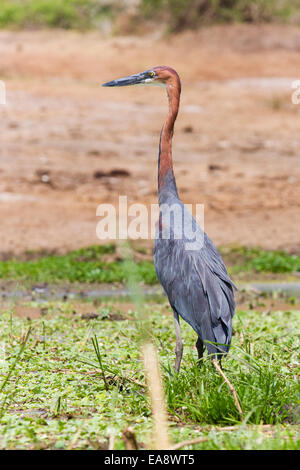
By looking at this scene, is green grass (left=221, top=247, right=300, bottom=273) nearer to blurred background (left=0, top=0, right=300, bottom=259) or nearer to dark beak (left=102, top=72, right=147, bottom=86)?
blurred background (left=0, top=0, right=300, bottom=259)

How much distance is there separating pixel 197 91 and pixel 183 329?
11.0 metres

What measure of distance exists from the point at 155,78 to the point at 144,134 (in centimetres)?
1002

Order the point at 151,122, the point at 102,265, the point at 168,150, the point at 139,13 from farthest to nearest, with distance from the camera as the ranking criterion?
the point at 139,13 < the point at 151,122 < the point at 102,265 < the point at 168,150

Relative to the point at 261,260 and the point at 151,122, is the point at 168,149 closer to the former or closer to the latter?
the point at 261,260

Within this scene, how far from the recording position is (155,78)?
5.07 meters

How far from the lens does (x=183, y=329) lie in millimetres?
6367

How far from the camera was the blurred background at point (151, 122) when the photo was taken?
12.6m

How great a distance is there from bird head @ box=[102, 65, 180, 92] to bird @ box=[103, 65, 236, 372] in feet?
2.85

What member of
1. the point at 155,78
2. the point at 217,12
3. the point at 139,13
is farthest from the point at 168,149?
the point at 139,13

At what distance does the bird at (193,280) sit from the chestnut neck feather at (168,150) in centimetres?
8

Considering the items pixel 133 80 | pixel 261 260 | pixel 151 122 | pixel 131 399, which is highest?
pixel 133 80

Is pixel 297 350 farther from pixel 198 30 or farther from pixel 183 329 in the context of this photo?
pixel 198 30

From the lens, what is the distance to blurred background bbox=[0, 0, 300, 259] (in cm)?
1263

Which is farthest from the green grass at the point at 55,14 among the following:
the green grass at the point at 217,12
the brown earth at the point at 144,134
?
the green grass at the point at 217,12
